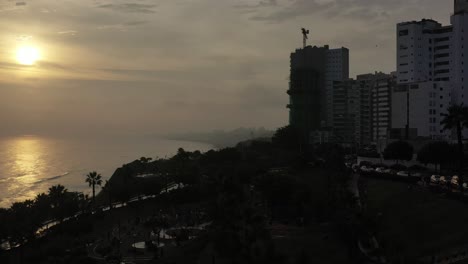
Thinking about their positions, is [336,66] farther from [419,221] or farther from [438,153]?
[419,221]

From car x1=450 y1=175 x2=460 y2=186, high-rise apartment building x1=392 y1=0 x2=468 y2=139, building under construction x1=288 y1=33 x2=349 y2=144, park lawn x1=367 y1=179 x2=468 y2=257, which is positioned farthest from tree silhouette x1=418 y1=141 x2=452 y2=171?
building under construction x1=288 y1=33 x2=349 y2=144

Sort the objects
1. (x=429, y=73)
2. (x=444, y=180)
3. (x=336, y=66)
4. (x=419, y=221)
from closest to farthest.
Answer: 1. (x=419, y=221)
2. (x=444, y=180)
3. (x=429, y=73)
4. (x=336, y=66)

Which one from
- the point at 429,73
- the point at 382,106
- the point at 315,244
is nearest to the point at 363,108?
the point at 382,106

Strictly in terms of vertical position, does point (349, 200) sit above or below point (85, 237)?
above

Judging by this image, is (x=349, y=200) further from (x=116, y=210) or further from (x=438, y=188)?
(x=116, y=210)

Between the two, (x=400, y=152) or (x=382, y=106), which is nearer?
(x=400, y=152)

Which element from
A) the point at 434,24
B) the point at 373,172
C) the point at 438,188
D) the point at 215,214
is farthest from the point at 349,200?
the point at 434,24

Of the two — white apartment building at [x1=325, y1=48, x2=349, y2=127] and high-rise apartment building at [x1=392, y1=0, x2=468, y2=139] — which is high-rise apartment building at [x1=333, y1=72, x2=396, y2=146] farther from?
white apartment building at [x1=325, y1=48, x2=349, y2=127]
